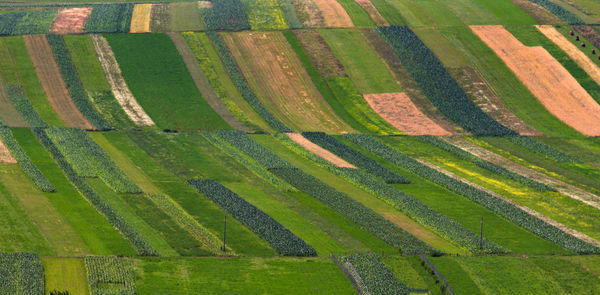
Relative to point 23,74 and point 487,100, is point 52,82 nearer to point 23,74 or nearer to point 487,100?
point 23,74

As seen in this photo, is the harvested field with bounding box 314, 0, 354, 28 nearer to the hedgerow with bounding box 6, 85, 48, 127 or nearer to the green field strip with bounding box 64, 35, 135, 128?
the green field strip with bounding box 64, 35, 135, 128

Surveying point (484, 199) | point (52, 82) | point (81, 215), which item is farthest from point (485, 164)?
point (52, 82)

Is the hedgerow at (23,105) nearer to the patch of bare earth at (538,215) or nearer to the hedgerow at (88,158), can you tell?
the hedgerow at (88,158)

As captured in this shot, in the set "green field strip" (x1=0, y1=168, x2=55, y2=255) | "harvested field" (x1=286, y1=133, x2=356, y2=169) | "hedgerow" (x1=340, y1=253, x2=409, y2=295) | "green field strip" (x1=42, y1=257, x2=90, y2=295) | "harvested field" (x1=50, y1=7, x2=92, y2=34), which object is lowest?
"harvested field" (x1=286, y1=133, x2=356, y2=169)

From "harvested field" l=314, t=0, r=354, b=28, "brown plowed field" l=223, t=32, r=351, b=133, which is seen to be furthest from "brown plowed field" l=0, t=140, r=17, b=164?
"harvested field" l=314, t=0, r=354, b=28

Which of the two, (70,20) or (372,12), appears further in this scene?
(372,12)

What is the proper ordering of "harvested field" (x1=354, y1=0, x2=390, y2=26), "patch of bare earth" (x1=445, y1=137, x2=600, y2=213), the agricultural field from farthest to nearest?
"harvested field" (x1=354, y1=0, x2=390, y2=26), "patch of bare earth" (x1=445, y1=137, x2=600, y2=213), the agricultural field

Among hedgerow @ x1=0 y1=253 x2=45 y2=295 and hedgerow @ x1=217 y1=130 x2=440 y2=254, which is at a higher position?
→ hedgerow @ x1=0 y1=253 x2=45 y2=295

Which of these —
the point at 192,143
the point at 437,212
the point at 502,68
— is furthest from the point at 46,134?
the point at 502,68
